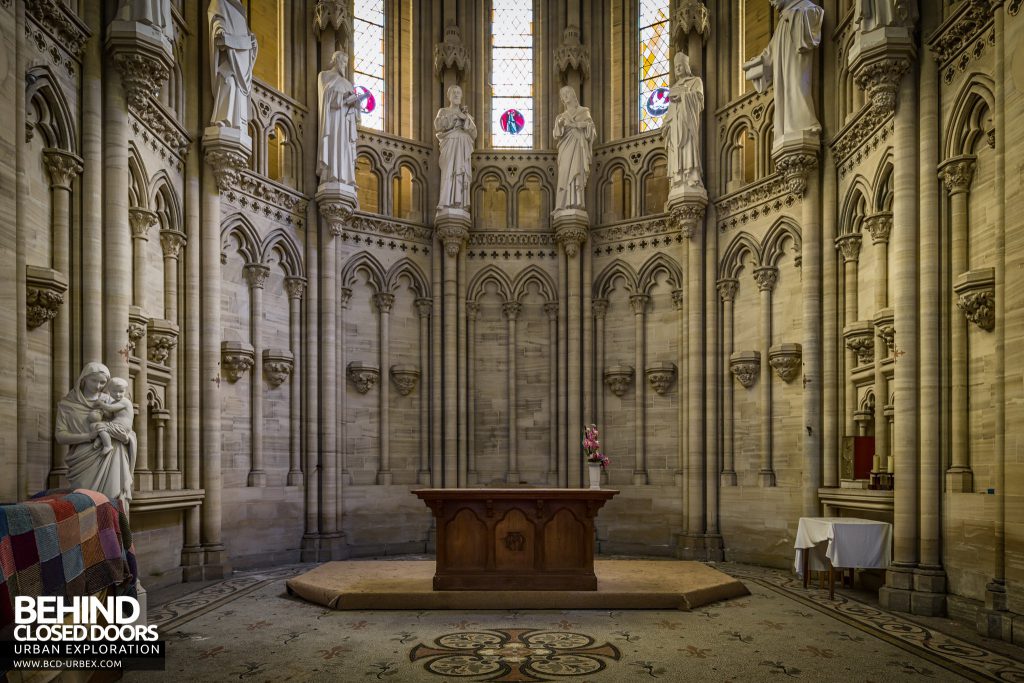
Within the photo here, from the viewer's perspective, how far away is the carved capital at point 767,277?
16.6 meters

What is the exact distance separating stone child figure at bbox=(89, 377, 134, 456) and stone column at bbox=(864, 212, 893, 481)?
32.3 ft

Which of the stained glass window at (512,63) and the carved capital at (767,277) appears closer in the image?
the carved capital at (767,277)

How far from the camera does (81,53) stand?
11656mm

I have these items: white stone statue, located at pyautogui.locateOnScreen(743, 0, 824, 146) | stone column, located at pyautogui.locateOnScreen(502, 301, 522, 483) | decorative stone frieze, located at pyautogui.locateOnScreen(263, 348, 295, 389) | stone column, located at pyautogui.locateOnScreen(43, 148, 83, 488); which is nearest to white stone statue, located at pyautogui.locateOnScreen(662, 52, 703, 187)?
white stone statue, located at pyautogui.locateOnScreen(743, 0, 824, 146)

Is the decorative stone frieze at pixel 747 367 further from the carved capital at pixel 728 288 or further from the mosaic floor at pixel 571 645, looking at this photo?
the mosaic floor at pixel 571 645

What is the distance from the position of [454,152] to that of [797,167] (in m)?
7.06

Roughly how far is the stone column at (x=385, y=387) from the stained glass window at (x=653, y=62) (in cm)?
666

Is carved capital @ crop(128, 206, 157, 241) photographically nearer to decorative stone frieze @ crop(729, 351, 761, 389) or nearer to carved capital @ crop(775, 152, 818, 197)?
carved capital @ crop(775, 152, 818, 197)

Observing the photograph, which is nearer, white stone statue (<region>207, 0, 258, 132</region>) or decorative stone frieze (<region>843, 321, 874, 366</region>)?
decorative stone frieze (<region>843, 321, 874, 366</region>)

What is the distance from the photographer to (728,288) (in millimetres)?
17562

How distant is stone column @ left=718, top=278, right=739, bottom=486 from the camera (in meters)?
17.2

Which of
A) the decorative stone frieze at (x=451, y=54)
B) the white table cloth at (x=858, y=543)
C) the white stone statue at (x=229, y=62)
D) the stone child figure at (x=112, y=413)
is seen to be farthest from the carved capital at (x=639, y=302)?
the stone child figure at (x=112, y=413)

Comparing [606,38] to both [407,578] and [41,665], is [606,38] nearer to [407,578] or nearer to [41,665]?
[407,578]

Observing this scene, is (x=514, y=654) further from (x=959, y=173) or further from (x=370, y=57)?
(x=370, y=57)
